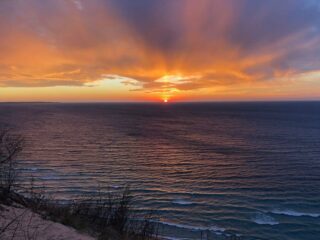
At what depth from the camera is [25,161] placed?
40156mm

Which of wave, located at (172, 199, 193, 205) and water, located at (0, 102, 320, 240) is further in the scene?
wave, located at (172, 199, 193, 205)

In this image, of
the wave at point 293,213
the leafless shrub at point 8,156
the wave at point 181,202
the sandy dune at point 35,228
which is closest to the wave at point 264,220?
the wave at point 293,213

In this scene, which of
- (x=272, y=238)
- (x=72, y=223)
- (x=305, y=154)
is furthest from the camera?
(x=305, y=154)

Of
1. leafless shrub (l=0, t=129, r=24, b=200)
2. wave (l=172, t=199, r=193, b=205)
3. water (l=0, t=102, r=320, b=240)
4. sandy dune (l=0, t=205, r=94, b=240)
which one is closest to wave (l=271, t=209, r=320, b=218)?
water (l=0, t=102, r=320, b=240)

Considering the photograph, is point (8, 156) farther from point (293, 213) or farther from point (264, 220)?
point (293, 213)

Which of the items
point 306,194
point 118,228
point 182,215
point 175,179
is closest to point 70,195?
point 182,215

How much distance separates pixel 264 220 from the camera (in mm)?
23375

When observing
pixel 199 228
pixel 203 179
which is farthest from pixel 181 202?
pixel 203 179

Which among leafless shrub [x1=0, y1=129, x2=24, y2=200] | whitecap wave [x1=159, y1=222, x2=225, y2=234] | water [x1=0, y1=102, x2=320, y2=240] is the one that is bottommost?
water [x1=0, y1=102, x2=320, y2=240]

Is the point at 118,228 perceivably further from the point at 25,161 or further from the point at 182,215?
the point at 25,161

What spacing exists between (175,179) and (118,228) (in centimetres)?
2274

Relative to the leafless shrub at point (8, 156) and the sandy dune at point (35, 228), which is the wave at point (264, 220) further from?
the leafless shrub at point (8, 156)

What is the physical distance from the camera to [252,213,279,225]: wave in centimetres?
2291

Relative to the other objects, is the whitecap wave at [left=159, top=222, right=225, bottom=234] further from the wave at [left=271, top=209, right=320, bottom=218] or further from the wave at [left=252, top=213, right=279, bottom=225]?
the wave at [left=271, top=209, right=320, bottom=218]
